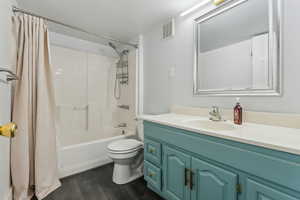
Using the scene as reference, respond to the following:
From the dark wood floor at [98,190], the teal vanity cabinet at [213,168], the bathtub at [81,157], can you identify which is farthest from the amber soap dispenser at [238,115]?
the bathtub at [81,157]

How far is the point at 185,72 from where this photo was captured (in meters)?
1.68

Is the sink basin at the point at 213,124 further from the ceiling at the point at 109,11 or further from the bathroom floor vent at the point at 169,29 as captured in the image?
the ceiling at the point at 109,11

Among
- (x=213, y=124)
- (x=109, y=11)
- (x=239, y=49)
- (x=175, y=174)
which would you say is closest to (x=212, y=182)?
(x=175, y=174)

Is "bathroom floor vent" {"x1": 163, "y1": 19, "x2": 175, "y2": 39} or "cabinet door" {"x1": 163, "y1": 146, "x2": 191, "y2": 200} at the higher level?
"bathroom floor vent" {"x1": 163, "y1": 19, "x2": 175, "y2": 39}

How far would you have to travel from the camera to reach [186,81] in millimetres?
1671

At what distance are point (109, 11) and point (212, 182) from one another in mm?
2052

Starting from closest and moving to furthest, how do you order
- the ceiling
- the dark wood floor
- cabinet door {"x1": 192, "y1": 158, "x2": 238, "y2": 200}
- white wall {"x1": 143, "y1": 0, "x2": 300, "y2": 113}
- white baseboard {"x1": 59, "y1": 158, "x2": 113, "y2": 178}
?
cabinet door {"x1": 192, "y1": 158, "x2": 238, "y2": 200}
white wall {"x1": 143, "y1": 0, "x2": 300, "y2": 113}
the dark wood floor
the ceiling
white baseboard {"x1": 59, "y1": 158, "x2": 113, "y2": 178}

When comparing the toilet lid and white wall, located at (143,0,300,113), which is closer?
white wall, located at (143,0,300,113)

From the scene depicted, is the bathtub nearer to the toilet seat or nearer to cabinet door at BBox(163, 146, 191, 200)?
the toilet seat

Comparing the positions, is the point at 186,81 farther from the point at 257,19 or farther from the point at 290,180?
the point at 290,180

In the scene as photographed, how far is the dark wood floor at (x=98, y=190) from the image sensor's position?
138cm

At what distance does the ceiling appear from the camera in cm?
151

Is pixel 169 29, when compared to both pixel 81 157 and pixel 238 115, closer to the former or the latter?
pixel 238 115

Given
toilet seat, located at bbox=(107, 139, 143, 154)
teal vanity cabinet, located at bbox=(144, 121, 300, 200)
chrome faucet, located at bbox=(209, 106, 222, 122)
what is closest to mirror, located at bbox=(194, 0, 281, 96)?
chrome faucet, located at bbox=(209, 106, 222, 122)
